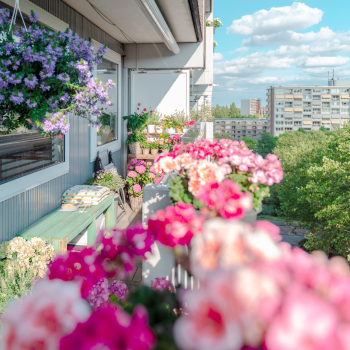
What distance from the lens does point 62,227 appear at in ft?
10.2

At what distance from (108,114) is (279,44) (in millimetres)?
119310

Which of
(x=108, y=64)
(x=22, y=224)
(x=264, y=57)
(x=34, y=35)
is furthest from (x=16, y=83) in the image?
(x=264, y=57)

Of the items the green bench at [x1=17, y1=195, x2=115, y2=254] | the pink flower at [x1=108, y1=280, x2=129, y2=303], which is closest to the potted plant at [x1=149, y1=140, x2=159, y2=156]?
the green bench at [x1=17, y1=195, x2=115, y2=254]

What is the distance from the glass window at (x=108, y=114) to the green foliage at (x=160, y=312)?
4492 mm

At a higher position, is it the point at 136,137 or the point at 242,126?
the point at 242,126

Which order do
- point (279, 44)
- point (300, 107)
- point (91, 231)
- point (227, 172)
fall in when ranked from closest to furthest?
point (227, 172)
point (91, 231)
point (300, 107)
point (279, 44)

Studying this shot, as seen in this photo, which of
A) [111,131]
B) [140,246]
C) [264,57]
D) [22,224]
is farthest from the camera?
[264,57]

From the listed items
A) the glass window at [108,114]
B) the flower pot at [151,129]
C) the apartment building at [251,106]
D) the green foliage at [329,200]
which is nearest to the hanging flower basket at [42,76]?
the glass window at [108,114]

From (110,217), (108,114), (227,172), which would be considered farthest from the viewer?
(108,114)

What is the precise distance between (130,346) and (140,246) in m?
0.44

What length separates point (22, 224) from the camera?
9.88 feet

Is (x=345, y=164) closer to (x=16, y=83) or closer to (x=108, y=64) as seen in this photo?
(x=108, y=64)

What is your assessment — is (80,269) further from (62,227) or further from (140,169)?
(140,169)

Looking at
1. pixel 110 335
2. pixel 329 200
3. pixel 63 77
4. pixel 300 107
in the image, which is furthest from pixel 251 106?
pixel 110 335
